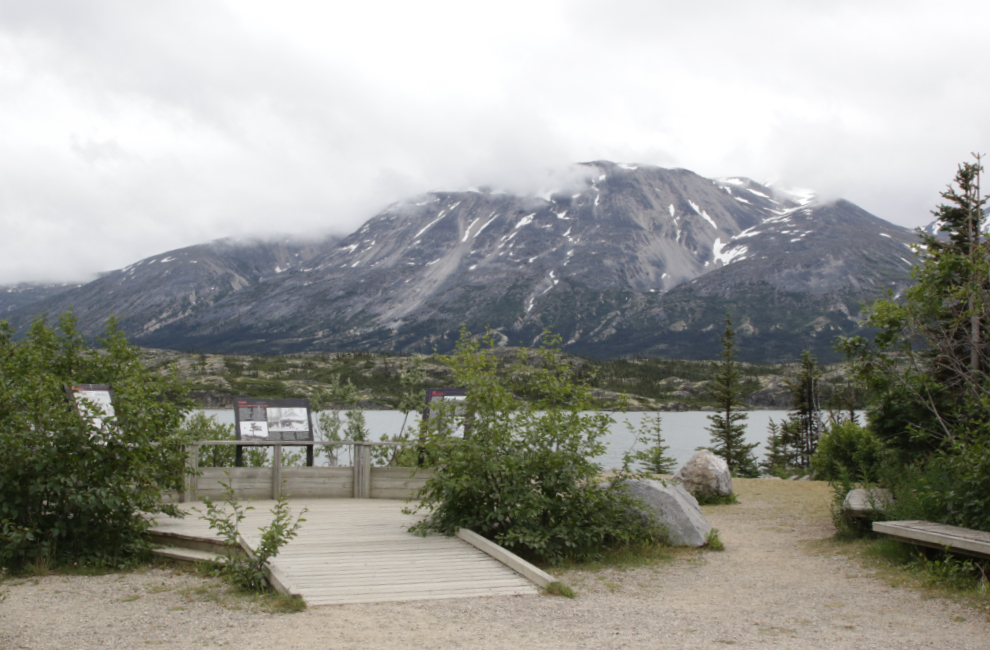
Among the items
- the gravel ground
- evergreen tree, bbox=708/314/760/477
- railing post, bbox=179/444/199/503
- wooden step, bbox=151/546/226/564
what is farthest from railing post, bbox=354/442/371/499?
evergreen tree, bbox=708/314/760/477

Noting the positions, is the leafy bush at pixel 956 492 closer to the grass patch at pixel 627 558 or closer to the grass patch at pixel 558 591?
the grass patch at pixel 627 558

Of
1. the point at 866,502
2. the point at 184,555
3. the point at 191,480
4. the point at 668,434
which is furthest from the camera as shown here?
the point at 668,434

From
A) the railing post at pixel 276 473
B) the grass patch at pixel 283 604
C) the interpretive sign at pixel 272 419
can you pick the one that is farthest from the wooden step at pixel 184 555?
the interpretive sign at pixel 272 419

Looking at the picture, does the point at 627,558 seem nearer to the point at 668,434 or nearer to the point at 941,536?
the point at 941,536

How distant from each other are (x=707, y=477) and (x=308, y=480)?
896 centimetres

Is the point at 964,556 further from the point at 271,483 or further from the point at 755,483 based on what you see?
the point at 755,483

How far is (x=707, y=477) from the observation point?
1753 cm

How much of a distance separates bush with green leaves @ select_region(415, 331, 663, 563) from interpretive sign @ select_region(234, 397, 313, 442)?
4709 mm

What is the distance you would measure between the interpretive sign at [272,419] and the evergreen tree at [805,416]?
47.2m

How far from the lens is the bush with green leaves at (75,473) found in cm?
825

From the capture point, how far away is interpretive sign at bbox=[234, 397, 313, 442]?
45.6 ft

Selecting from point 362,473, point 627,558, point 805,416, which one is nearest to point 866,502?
point 627,558

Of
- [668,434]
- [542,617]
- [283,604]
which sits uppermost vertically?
[283,604]

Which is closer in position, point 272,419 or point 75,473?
point 75,473
